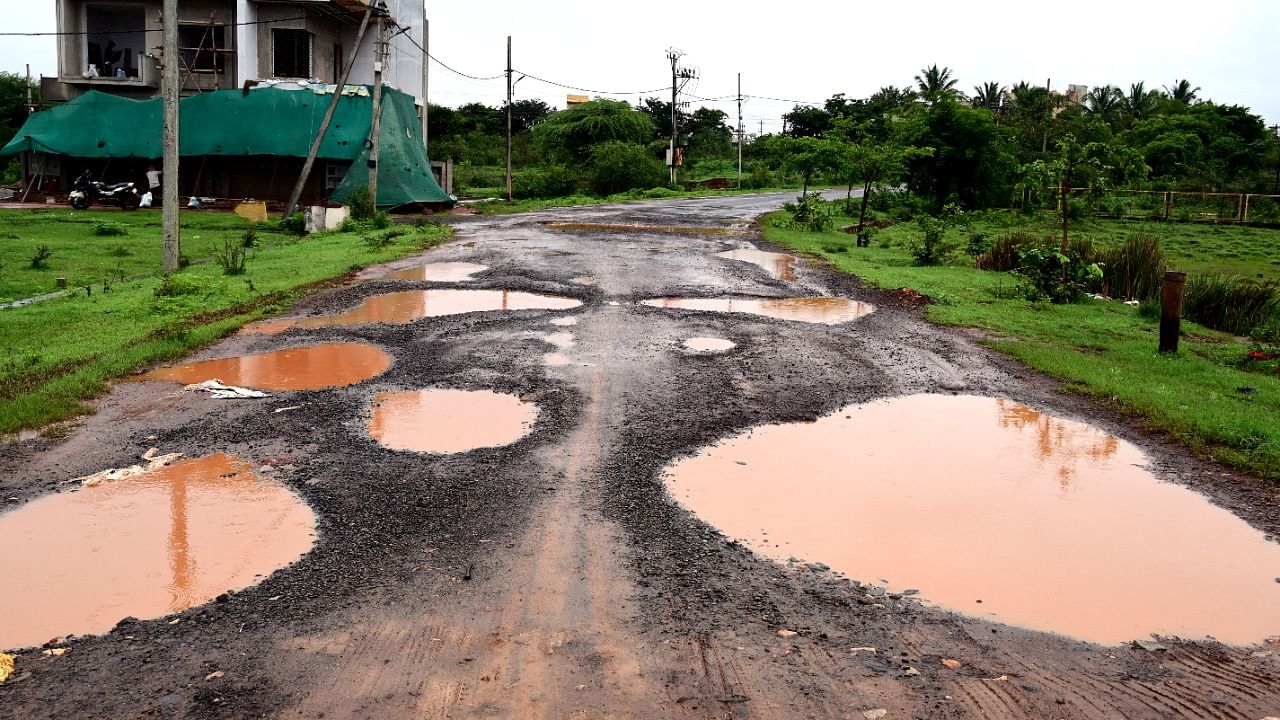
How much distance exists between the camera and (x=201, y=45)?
103 ft

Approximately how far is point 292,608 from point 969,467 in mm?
4527

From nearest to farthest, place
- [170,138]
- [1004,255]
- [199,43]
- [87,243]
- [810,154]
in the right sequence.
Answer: [170,138] < [1004,255] < [87,243] < [810,154] < [199,43]

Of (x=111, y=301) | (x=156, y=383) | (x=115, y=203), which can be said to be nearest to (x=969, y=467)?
(x=156, y=383)

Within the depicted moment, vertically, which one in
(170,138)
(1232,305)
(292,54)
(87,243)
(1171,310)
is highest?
(292,54)

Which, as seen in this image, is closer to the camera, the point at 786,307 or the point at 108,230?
the point at 786,307

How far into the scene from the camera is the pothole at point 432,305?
447 inches

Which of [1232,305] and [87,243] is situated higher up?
[87,243]

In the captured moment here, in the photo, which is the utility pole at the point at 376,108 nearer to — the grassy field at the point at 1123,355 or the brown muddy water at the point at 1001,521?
the grassy field at the point at 1123,355

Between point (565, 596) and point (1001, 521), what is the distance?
110 inches

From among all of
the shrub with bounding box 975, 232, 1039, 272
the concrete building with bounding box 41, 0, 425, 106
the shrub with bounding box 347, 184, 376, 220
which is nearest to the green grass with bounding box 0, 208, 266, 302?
the shrub with bounding box 347, 184, 376, 220

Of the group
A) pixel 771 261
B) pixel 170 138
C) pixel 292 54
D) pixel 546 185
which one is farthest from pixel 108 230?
pixel 546 185

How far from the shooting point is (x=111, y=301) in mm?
12242

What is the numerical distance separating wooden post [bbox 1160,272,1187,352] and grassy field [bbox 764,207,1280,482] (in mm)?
177

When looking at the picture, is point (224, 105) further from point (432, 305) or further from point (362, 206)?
point (432, 305)
